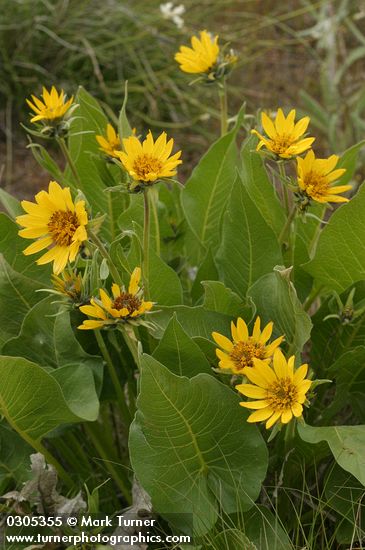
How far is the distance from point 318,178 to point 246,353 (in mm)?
264

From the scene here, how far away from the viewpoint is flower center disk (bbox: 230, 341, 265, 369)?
1086 millimetres

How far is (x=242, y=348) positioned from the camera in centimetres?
110

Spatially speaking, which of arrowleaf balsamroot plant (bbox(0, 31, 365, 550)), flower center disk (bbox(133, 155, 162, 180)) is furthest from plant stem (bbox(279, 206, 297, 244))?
flower center disk (bbox(133, 155, 162, 180))

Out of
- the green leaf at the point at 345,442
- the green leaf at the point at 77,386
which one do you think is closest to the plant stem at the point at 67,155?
the green leaf at the point at 77,386

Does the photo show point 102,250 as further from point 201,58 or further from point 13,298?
point 201,58

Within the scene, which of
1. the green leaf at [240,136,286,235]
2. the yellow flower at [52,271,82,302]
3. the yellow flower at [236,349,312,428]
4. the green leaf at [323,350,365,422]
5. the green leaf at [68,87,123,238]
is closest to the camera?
the yellow flower at [236,349,312,428]

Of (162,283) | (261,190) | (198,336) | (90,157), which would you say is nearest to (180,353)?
→ (198,336)

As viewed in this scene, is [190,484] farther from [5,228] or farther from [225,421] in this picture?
[5,228]

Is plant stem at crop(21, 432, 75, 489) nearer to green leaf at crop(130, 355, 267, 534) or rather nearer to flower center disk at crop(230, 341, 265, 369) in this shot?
green leaf at crop(130, 355, 267, 534)

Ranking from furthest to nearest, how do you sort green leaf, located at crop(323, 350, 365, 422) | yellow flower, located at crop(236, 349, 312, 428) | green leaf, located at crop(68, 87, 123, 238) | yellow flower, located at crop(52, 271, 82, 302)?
green leaf, located at crop(68, 87, 123, 238) → green leaf, located at crop(323, 350, 365, 422) → yellow flower, located at crop(52, 271, 82, 302) → yellow flower, located at crop(236, 349, 312, 428)

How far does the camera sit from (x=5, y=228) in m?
1.33

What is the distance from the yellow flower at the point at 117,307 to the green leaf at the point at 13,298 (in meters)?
0.25

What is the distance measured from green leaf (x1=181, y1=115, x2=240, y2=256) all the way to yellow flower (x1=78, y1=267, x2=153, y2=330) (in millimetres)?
387

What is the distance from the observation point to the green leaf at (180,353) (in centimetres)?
112
